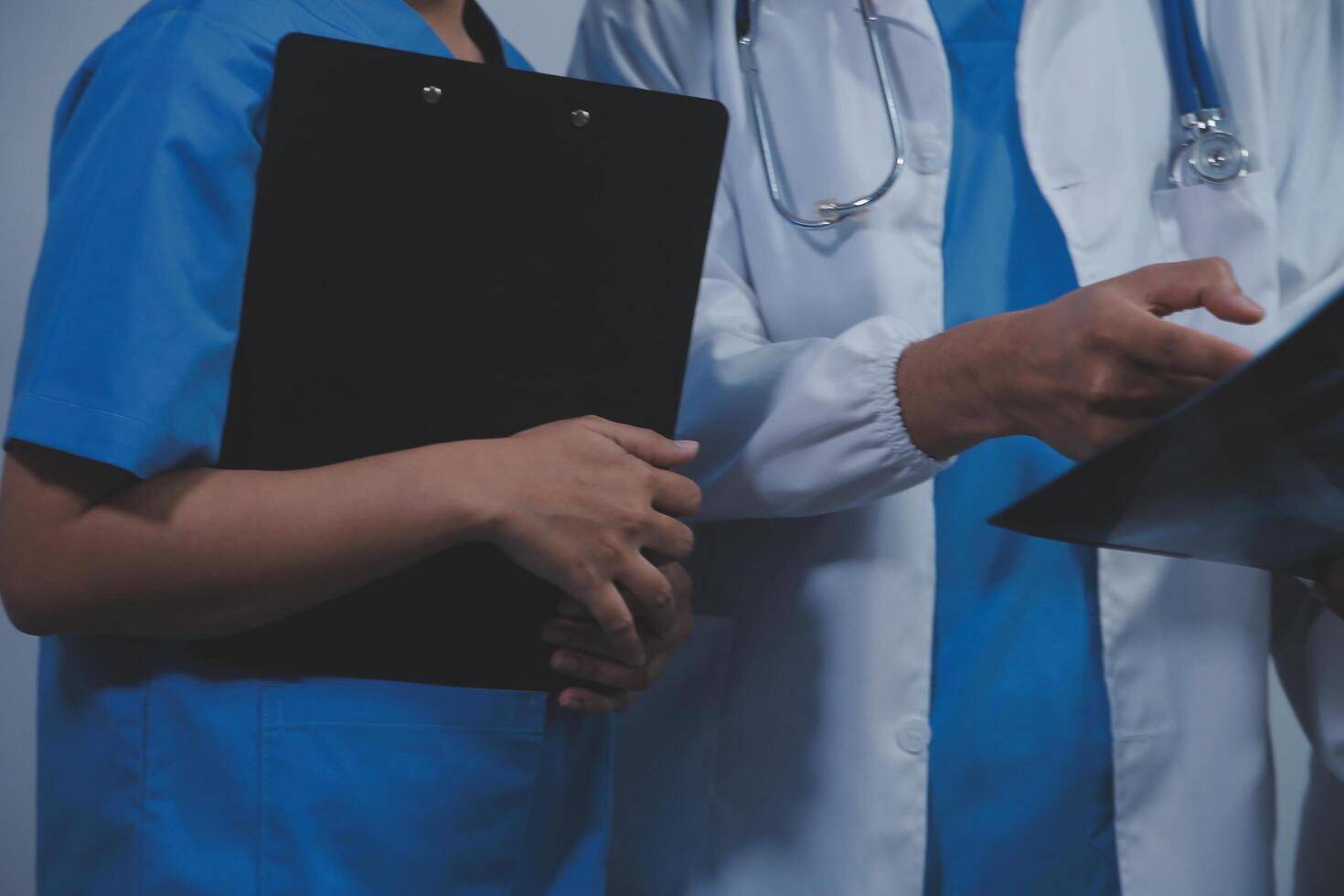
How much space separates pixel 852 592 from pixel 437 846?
0.32 meters

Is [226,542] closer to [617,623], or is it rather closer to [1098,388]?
[617,623]

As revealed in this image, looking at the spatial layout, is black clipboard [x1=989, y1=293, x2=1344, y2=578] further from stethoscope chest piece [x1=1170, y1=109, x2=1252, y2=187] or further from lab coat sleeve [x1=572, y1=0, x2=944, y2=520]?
stethoscope chest piece [x1=1170, y1=109, x2=1252, y2=187]

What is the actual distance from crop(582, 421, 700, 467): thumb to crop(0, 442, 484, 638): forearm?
0.29ft

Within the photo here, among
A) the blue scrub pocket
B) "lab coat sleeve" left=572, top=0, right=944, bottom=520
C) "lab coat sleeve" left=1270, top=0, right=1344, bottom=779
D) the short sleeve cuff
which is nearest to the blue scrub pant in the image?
the blue scrub pocket

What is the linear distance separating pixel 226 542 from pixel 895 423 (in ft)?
1.30

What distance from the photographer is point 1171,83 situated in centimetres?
90

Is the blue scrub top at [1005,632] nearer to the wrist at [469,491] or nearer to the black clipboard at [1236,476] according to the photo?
the black clipboard at [1236,476]

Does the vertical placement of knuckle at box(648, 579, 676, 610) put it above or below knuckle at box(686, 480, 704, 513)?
below

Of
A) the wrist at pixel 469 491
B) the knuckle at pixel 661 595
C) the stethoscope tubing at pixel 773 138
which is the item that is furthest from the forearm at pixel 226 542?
the stethoscope tubing at pixel 773 138

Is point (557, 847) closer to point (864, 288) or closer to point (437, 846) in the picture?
point (437, 846)

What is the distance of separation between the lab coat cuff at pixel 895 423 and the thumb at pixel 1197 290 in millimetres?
162

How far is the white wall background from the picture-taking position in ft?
3.27

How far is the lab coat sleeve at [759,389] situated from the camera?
754 millimetres

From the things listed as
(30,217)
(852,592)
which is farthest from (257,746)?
(30,217)
